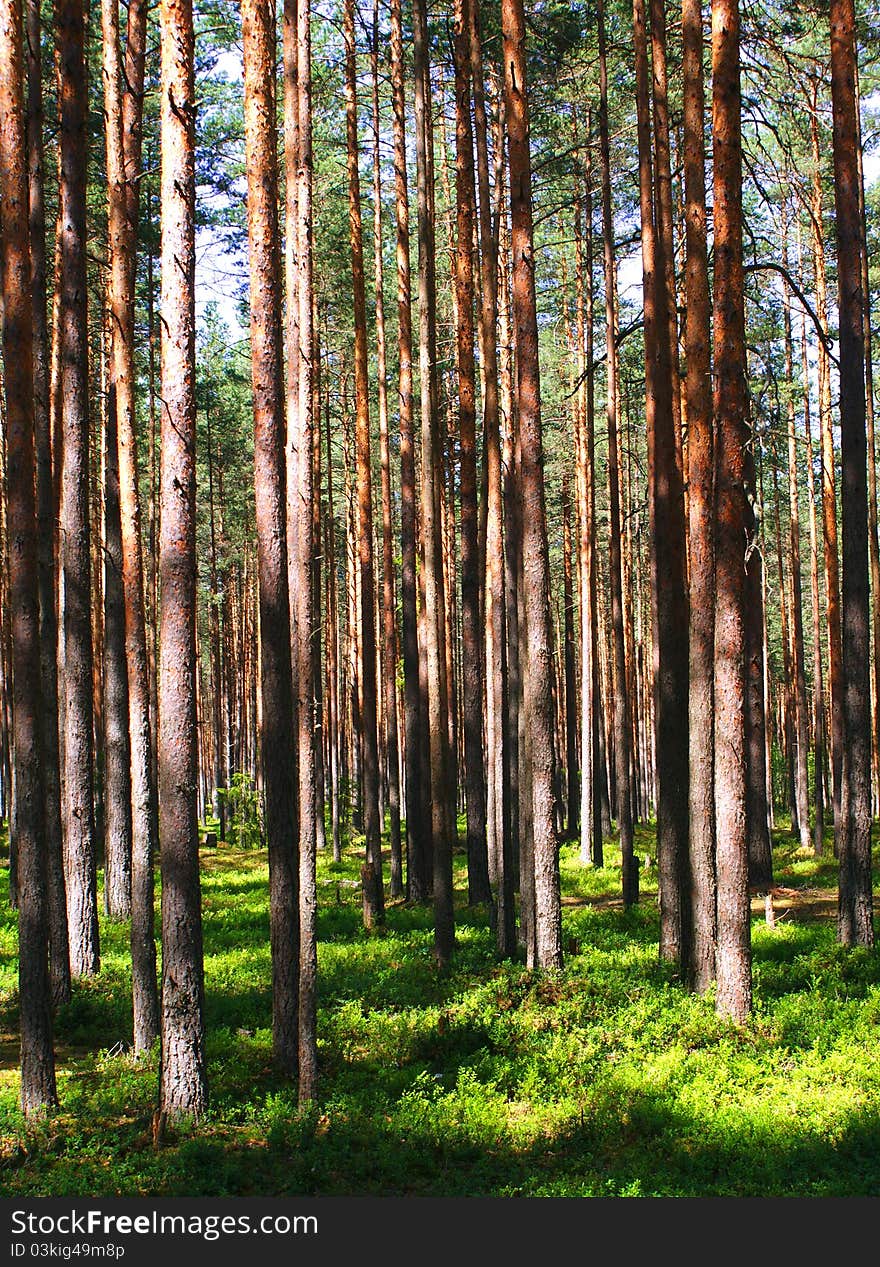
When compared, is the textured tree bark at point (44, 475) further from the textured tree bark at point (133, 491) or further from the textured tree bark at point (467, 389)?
the textured tree bark at point (467, 389)

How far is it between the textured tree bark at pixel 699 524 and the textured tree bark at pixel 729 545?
562mm

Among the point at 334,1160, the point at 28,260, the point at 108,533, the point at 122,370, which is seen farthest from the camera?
the point at 108,533

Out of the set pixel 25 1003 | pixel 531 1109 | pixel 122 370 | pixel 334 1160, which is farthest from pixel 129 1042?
pixel 122 370

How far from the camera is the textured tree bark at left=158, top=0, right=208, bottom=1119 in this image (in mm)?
7551

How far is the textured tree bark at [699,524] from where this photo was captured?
10219mm

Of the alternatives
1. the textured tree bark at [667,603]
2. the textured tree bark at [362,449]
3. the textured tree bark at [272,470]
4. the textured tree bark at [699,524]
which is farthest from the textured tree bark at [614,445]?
the textured tree bark at [272,470]

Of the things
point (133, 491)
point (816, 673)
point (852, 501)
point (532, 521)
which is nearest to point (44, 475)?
point (133, 491)

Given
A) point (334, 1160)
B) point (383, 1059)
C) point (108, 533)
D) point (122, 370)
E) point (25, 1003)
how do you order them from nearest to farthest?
point (334, 1160), point (25, 1003), point (383, 1059), point (122, 370), point (108, 533)

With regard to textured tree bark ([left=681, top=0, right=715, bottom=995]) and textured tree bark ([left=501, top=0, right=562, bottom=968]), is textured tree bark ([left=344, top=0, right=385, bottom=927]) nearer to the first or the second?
textured tree bark ([left=501, top=0, right=562, bottom=968])

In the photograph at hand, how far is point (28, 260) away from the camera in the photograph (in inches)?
315

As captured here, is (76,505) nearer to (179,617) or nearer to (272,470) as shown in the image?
(272,470)

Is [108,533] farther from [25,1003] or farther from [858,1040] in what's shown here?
[858,1040]

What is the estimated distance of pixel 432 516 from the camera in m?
12.6

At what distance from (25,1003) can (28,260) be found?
5644mm
